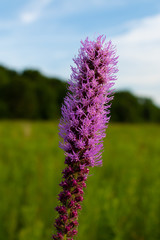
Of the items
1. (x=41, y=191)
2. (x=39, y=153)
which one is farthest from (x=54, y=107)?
(x=41, y=191)

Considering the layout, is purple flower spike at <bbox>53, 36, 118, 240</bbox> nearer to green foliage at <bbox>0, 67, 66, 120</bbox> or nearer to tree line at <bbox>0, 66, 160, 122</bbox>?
tree line at <bbox>0, 66, 160, 122</bbox>

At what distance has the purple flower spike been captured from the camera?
144 cm

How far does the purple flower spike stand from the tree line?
49690 millimetres

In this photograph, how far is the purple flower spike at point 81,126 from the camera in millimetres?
1437

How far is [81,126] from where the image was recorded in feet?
4.59

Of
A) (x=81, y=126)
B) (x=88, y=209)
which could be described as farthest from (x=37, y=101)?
(x=81, y=126)

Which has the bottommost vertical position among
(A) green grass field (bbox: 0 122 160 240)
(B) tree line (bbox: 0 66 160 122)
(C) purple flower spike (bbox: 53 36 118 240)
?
(A) green grass field (bbox: 0 122 160 240)

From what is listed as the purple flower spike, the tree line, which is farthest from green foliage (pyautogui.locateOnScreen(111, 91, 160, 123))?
the purple flower spike

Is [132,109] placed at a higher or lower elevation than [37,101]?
higher

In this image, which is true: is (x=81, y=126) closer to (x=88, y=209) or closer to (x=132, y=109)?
(x=88, y=209)

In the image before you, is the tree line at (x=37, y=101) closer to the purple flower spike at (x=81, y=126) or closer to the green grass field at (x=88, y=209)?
the green grass field at (x=88, y=209)

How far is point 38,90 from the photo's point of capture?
6731 centimetres

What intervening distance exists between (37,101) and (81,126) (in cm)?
6479

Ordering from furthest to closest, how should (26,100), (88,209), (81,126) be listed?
(26,100), (88,209), (81,126)
